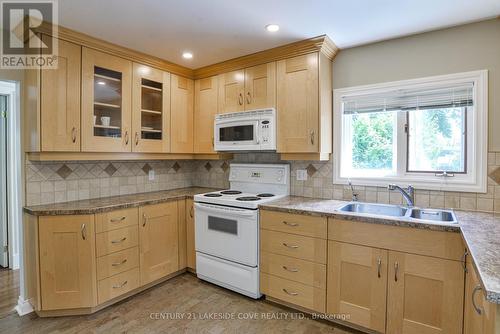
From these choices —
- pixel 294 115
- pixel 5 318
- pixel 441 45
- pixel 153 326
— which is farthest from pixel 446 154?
pixel 5 318

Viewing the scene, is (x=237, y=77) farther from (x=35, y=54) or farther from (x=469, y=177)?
(x=469, y=177)

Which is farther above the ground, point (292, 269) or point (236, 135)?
point (236, 135)

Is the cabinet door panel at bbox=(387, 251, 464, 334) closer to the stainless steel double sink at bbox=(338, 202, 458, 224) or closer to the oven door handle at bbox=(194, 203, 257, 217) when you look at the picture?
the stainless steel double sink at bbox=(338, 202, 458, 224)

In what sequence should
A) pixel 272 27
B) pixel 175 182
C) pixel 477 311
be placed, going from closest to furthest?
1. pixel 477 311
2. pixel 272 27
3. pixel 175 182

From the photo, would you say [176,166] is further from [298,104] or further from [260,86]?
[298,104]

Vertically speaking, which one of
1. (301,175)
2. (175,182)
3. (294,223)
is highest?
(301,175)

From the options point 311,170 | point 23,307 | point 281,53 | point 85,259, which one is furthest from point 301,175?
point 23,307

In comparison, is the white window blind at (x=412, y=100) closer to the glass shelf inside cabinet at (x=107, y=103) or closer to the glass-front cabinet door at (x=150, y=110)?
the glass-front cabinet door at (x=150, y=110)

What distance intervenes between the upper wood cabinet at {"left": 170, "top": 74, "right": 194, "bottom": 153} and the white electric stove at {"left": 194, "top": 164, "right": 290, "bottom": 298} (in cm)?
73

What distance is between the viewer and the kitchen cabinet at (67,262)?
86.0 inches

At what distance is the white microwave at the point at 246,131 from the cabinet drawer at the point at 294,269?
1017 millimetres

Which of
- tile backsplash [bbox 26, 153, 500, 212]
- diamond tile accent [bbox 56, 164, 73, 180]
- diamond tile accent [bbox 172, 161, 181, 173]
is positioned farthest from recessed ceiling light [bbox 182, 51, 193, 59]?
diamond tile accent [bbox 56, 164, 73, 180]

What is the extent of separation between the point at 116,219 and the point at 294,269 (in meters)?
1.58

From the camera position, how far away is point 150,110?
2939 millimetres
